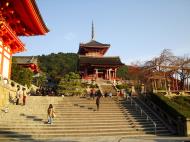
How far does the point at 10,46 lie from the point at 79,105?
8158 millimetres

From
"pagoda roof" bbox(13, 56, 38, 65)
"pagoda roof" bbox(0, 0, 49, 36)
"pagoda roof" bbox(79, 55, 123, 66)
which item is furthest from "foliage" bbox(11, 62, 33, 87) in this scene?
"pagoda roof" bbox(79, 55, 123, 66)

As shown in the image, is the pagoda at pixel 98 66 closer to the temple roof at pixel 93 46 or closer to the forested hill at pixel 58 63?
the temple roof at pixel 93 46

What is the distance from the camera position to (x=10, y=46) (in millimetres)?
28109

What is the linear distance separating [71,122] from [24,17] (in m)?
9.52

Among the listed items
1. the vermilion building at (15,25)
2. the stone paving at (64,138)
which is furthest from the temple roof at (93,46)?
the stone paving at (64,138)

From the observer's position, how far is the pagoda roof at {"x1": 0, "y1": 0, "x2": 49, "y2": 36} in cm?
2253

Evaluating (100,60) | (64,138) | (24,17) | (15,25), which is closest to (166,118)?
(64,138)

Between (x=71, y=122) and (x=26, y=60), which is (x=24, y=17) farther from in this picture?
→ (x=26, y=60)

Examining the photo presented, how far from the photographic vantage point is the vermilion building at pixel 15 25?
74.6 ft

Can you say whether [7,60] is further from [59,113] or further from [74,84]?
[74,84]

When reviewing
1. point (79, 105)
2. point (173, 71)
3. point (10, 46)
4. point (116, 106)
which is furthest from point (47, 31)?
point (173, 71)

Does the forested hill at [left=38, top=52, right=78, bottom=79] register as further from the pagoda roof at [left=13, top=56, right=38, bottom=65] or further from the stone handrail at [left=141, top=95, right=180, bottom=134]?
the stone handrail at [left=141, top=95, right=180, bottom=134]

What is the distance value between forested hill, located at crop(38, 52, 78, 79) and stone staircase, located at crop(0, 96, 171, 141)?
70.3m

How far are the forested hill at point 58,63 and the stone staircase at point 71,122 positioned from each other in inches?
2767
